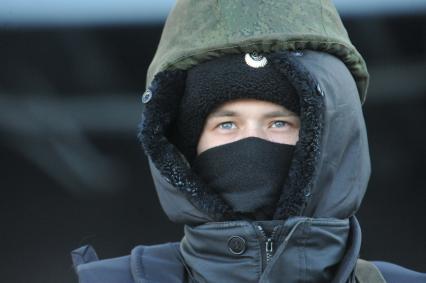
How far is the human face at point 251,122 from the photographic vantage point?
247cm

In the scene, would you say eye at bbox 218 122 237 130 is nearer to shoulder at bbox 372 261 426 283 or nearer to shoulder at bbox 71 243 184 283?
shoulder at bbox 71 243 184 283

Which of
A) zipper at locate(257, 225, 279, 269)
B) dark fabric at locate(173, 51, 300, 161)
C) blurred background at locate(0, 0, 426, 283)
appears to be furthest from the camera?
blurred background at locate(0, 0, 426, 283)

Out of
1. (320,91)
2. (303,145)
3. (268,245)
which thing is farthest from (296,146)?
(268,245)

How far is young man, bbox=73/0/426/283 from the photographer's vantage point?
2.36 metres

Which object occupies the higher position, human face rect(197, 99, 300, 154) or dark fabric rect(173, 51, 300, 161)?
dark fabric rect(173, 51, 300, 161)

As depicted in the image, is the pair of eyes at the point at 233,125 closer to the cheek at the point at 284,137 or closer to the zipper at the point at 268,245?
the cheek at the point at 284,137

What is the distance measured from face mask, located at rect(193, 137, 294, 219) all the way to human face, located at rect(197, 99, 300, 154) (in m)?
0.03

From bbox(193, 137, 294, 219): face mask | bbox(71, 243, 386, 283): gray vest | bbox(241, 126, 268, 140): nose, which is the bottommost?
bbox(71, 243, 386, 283): gray vest

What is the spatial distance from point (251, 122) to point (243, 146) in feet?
0.22

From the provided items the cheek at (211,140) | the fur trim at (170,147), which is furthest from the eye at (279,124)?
the fur trim at (170,147)

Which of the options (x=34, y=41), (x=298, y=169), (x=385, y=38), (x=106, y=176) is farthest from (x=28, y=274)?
(x=298, y=169)

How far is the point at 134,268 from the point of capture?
7.95 ft

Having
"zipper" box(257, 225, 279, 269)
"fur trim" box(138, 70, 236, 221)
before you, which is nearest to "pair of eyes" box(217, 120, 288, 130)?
"fur trim" box(138, 70, 236, 221)

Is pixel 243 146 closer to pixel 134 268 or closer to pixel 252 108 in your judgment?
pixel 252 108
